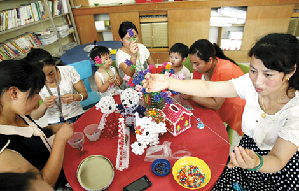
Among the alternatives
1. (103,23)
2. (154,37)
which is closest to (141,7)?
(154,37)

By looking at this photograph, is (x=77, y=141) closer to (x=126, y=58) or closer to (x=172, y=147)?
Result: (x=172, y=147)

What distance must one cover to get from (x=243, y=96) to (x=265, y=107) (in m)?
0.16

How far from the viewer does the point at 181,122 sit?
1.28m

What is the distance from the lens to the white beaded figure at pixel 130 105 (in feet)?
3.96

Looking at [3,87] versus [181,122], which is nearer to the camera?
[3,87]

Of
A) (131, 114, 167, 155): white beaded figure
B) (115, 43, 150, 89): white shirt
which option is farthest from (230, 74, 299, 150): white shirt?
(115, 43, 150, 89): white shirt

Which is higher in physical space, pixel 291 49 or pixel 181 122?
pixel 291 49

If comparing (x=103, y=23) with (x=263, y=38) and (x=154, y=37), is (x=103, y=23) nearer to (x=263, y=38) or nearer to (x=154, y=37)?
(x=154, y=37)

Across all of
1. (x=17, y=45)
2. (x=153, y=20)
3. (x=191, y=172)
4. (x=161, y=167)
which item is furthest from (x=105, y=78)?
(x=153, y=20)

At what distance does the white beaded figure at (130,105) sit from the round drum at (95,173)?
0.33m

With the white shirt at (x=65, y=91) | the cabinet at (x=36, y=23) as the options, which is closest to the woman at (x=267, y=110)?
the white shirt at (x=65, y=91)

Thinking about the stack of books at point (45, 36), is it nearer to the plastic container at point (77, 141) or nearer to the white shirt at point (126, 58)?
the white shirt at point (126, 58)

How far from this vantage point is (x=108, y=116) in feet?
4.42

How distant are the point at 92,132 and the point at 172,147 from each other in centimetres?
62
